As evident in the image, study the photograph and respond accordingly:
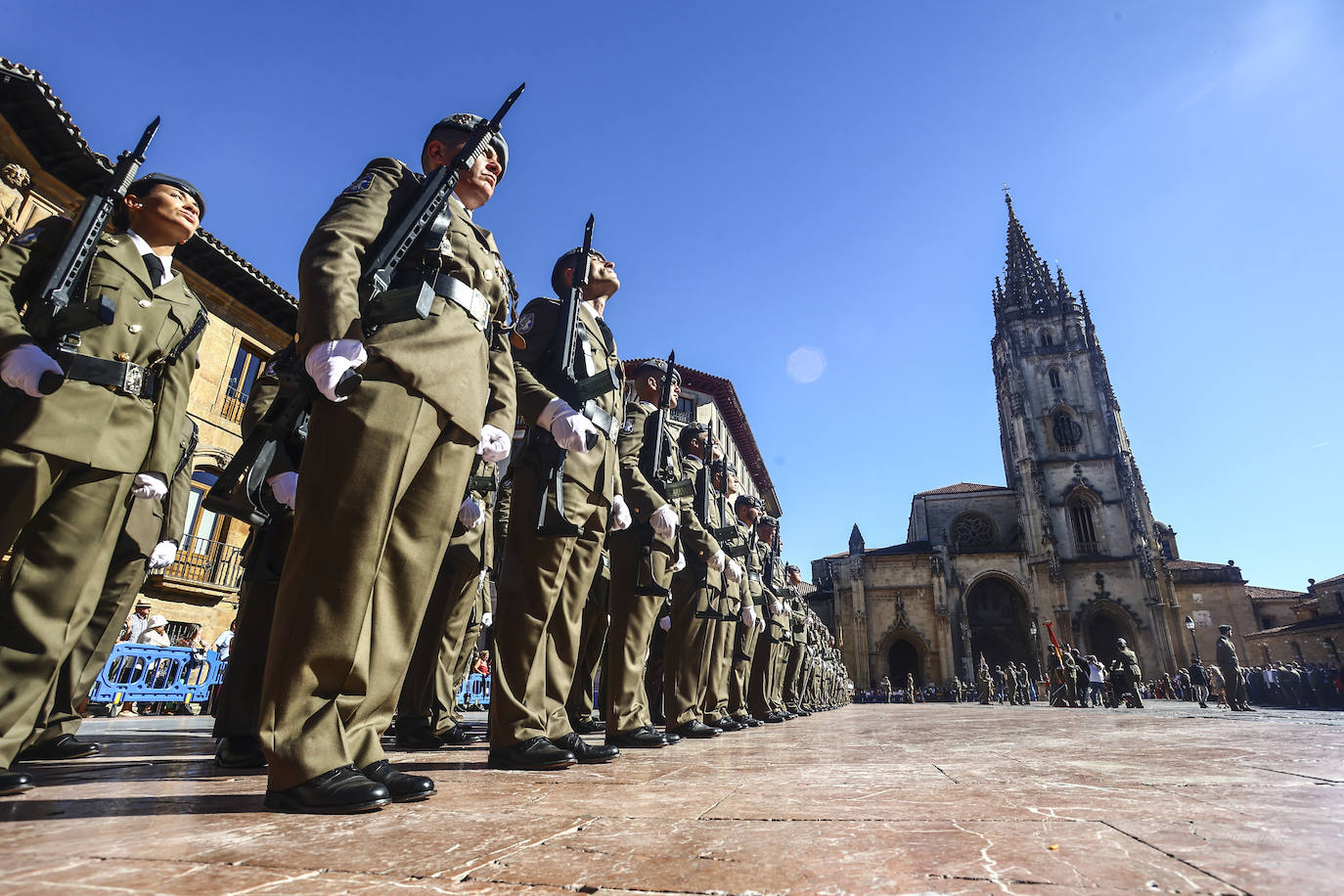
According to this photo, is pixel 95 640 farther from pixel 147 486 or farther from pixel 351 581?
pixel 351 581

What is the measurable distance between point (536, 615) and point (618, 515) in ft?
2.50

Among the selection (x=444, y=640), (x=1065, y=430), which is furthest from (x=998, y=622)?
(x=444, y=640)

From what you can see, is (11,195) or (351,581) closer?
(351,581)

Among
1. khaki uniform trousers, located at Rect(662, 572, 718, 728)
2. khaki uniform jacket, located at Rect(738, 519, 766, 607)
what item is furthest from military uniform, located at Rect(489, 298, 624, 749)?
khaki uniform jacket, located at Rect(738, 519, 766, 607)

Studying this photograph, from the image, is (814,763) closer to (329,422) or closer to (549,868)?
(549,868)

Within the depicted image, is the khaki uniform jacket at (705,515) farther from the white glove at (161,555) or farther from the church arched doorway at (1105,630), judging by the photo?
the church arched doorway at (1105,630)

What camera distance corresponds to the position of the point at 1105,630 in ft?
122

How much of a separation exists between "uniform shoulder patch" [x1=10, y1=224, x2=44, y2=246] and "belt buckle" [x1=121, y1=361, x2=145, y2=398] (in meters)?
0.60

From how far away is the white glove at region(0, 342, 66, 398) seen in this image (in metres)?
2.19

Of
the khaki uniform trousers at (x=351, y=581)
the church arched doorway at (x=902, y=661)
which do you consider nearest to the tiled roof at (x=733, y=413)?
the church arched doorway at (x=902, y=661)

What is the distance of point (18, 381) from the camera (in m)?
2.20

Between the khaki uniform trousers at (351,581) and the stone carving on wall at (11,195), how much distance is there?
463 inches

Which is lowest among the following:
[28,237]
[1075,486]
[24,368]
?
[24,368]

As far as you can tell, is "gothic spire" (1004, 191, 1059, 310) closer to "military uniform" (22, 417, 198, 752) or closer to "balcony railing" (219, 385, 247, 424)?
"balcony railing" (219, 385, 247, 424)
